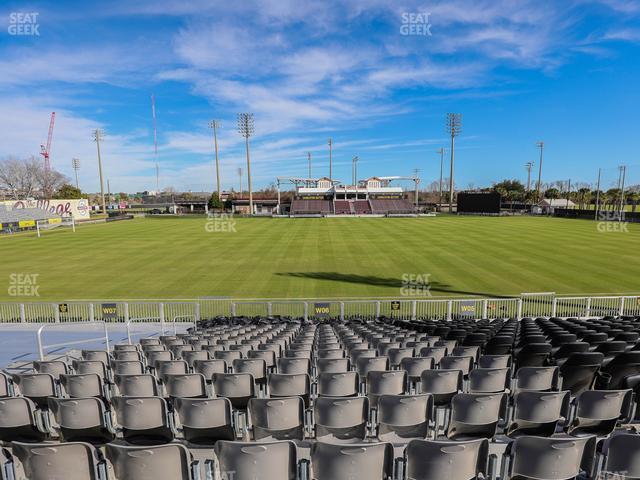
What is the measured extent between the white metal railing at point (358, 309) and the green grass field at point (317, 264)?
2.55 m

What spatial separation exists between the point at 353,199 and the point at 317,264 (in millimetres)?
72044

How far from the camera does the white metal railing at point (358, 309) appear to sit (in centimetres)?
1574

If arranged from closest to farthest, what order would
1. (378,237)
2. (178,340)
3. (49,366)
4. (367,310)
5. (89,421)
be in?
(89,421), (49,366), (178,340), (367,310), (378,237)

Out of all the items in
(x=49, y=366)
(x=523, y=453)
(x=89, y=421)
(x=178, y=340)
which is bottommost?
(x=178, y=340)

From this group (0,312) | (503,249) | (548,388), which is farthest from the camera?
(503,249)

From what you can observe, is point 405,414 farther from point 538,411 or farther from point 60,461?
point 60,461

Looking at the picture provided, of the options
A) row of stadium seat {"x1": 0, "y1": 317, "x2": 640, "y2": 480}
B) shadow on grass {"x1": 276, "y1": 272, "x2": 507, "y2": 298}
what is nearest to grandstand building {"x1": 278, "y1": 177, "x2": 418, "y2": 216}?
shadow on grass {"x1": 276, "y1": 272, "x2": 507, "y2": 298}

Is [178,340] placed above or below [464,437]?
below

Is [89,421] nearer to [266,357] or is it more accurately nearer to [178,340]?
[266,357]

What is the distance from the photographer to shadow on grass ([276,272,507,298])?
20.8 m

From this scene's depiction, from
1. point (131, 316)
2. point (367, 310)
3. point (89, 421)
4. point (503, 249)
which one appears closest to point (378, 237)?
point (503, 249)

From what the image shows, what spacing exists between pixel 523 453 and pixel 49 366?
7.30m

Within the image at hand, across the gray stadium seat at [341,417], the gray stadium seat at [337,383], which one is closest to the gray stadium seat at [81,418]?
the gray stadium seat at [341,417]

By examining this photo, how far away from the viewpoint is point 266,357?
682 cm
